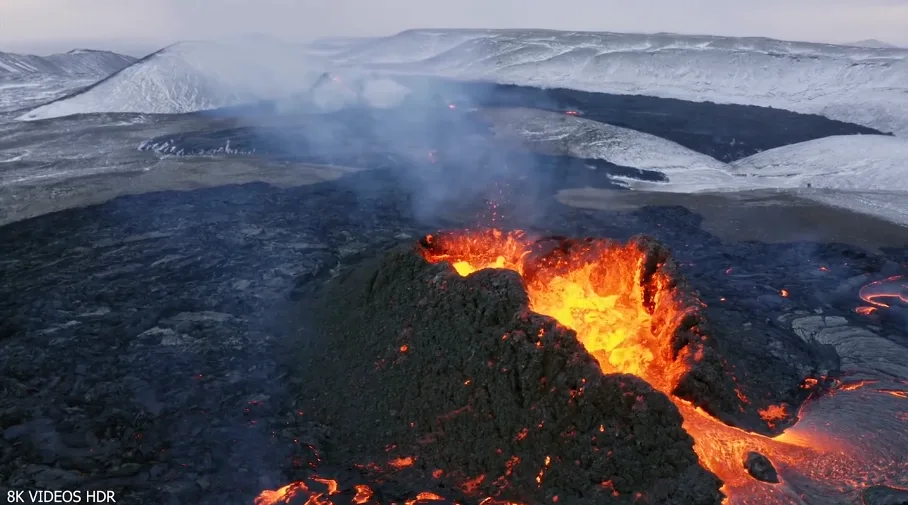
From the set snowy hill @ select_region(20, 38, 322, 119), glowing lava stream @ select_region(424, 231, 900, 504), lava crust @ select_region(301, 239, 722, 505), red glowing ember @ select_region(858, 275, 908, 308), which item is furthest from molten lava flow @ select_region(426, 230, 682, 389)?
snowy hill @ select_region(20, 38, 322, 119)

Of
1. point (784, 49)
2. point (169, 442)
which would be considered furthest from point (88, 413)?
point (784, 49)

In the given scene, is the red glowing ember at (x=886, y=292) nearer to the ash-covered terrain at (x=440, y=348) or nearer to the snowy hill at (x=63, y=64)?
the ash-covered terrain at (x=440, y=348)

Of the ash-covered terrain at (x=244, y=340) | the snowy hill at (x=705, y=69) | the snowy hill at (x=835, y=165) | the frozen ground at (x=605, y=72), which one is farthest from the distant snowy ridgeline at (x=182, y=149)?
the snowy hill at (x=705, y=69)

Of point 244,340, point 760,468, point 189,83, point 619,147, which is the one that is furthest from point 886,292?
point 189,83

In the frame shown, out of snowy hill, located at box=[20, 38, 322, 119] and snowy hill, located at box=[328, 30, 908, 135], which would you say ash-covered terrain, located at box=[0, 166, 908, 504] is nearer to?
snowy hill, located at box=[20, 38, 322, 119]

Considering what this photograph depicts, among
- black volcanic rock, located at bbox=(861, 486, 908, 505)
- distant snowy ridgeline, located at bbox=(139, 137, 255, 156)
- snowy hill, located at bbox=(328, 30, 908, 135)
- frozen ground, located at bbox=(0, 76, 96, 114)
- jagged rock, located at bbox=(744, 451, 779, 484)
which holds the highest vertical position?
snowy hill, located at bbox=(328, 30, 908, 135)

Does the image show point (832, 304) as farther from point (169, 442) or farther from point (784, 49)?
point (784, 49)
